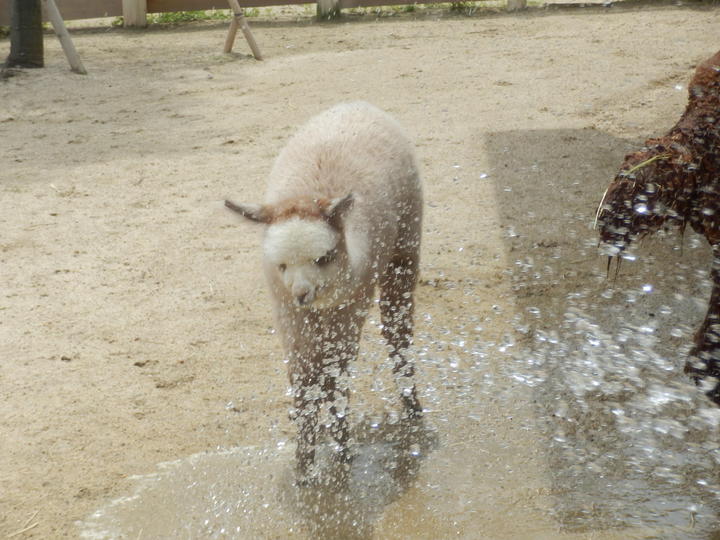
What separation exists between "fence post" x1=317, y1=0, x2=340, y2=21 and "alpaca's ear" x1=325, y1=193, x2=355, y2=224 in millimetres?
10874

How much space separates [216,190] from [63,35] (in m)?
5.07

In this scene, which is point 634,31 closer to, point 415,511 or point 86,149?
point 86,149

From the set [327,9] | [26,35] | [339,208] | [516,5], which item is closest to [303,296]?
[339,208]

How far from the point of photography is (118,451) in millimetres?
4000

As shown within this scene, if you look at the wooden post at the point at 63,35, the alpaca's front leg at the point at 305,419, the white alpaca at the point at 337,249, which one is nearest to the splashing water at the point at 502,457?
the alpaca's front leg at the point at 305,419

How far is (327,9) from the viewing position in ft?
45.1

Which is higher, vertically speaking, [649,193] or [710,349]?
[649,193]

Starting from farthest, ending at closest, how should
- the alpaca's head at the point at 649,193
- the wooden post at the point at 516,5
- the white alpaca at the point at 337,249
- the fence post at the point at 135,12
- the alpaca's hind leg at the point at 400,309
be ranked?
1. the fence post at the point at 135,12
2. the wooden post at the point at 516,5
3. the alpaca's hind leg at the point at 400,309
4. the white alpaca at the point at 337,249
5. the alpaca's head at the point at 649,193

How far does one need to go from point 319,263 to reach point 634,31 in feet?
29.1

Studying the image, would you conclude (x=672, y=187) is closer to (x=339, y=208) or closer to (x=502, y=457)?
(x=339, y=208)

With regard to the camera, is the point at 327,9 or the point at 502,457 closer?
the point at 502,457

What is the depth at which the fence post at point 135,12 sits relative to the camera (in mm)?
13898

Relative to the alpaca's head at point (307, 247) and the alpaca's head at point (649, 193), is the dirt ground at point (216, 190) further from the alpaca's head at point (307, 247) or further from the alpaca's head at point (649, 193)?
the alpaca's head at point (649, 193)

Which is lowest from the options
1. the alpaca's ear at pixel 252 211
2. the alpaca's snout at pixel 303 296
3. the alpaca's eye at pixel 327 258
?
the alpaca's snout at pixel 303 296
